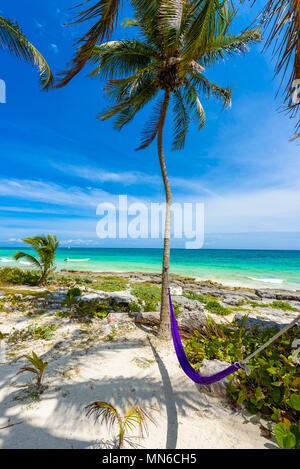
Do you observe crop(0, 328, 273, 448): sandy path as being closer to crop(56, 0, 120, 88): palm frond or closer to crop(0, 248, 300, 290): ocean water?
crop(56, 0, 120, 88): palm frond

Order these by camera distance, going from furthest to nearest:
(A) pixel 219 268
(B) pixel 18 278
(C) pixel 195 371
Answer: (A) pixel 219 268, (B) pixel 18 278, (C) pixel 195 371

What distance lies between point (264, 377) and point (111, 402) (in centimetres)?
174

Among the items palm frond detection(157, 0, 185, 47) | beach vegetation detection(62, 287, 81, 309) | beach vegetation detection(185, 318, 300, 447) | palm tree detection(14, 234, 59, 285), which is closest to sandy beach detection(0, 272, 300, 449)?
beach vegetation detection(185, 318, 300, 447)

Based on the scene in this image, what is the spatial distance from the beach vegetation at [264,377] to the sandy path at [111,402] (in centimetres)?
19

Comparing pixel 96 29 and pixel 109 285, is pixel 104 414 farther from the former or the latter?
pixel 109 285

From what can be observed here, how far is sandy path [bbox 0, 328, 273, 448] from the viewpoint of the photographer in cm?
155

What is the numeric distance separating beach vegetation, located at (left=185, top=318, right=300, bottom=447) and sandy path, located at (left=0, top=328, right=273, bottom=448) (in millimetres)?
191

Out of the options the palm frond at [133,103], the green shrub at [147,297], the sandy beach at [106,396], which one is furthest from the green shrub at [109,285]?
the palm frond at [133,103]

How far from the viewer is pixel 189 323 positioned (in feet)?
11.5

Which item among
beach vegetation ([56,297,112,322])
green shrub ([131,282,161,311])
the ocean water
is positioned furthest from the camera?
the ocean water

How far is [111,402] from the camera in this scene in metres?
1.94

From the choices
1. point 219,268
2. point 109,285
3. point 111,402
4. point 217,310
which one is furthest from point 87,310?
point 219,268

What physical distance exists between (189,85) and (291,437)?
5799mm

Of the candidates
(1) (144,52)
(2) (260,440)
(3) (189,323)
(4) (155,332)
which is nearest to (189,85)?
(1) (144,52)
